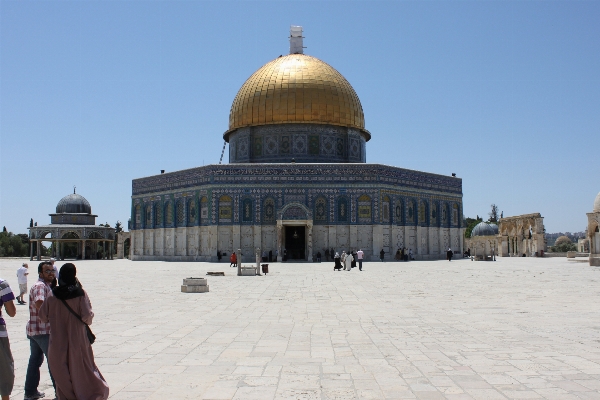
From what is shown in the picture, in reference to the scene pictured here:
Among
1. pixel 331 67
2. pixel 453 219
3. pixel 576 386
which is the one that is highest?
pixel 331 67

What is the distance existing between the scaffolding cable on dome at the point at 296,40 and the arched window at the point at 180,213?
54.6ft

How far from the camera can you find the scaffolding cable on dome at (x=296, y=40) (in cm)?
5169

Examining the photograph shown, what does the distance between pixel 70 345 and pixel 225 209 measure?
3624cm

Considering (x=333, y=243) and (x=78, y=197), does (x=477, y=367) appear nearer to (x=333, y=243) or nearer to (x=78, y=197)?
(x=333, y=243)

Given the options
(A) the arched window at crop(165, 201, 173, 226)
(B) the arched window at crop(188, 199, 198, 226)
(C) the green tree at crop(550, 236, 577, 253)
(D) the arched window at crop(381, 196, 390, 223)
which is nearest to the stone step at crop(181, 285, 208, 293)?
(D) the arched window at crop(381, 196, 390, 223)

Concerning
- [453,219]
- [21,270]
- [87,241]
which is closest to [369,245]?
[453,219]

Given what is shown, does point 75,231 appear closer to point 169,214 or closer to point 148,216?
point 148,216

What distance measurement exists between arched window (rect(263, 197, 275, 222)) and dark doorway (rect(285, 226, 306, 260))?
1510 mm

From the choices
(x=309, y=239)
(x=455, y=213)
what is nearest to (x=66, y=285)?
(x=309, y=239)

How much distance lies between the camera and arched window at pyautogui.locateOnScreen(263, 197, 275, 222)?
41438 mm

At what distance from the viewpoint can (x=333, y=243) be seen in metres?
41.0

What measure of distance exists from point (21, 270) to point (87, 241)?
47891 mm

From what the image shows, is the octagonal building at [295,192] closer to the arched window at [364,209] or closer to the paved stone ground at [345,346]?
the arched window at [364,209]

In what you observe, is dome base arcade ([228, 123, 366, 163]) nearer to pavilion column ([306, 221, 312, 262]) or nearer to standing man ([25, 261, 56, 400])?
pavilion column ([306, 221, 312, 262])
